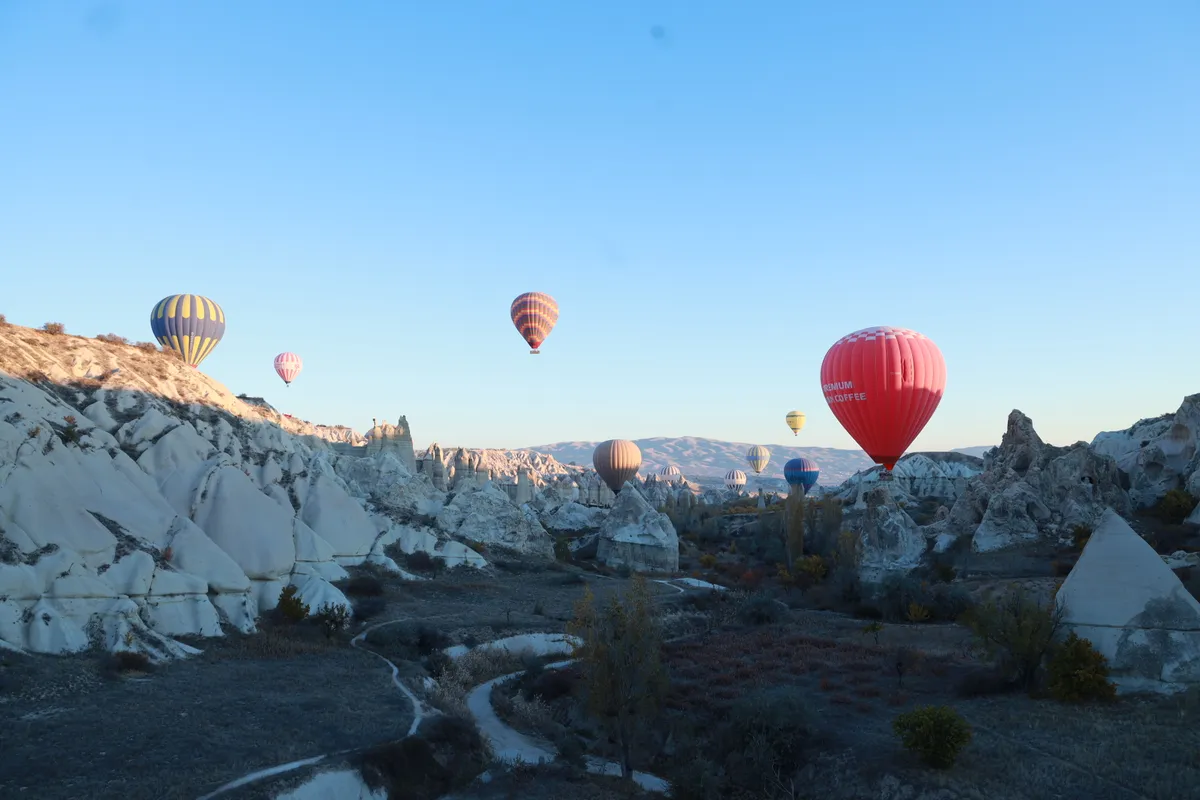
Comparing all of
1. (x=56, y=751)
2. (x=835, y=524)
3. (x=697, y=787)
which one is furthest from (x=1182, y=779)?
(x=835, y=524)

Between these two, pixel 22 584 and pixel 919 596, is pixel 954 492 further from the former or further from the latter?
pixel 22 584

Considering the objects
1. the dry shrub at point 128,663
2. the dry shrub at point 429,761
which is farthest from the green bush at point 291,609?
the dry shrub at point 429,761

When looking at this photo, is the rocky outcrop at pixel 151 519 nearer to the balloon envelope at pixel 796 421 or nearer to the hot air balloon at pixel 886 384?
the hot air balloon at pixel 886 384

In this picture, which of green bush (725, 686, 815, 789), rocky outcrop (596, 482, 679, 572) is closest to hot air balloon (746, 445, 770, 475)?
rocky outcrop (596, 482, 679, 572)

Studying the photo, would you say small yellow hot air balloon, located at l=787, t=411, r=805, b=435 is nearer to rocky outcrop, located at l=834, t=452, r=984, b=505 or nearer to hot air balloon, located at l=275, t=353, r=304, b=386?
rocky outcrop, located at l=834, t=452, r=984, b=505

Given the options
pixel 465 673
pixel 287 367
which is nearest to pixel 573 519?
pixel 287 367

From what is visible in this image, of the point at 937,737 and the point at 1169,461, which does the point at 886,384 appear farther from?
the point at 1169,461
